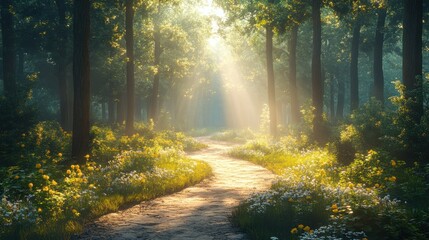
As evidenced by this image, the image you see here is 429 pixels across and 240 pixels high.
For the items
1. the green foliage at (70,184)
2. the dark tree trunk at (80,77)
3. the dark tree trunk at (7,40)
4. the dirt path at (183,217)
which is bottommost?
the dirt path at (183,217)

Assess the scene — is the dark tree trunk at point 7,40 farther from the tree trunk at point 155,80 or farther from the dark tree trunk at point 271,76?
the dark tree trunk at point 271,76

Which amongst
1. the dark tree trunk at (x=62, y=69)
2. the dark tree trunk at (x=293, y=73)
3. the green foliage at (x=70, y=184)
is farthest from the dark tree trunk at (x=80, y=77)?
the dark tree trunk at (x=293, y=73)

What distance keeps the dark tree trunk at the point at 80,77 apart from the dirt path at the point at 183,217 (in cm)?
423

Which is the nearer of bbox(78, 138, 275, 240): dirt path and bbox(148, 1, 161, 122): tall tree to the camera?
bbox(78, 138, 275, 240): dirt path

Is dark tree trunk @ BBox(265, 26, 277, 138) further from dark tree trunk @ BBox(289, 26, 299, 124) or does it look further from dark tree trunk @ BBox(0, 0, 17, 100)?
dark tree trunk @ BBox(0, 0, 17, 100)

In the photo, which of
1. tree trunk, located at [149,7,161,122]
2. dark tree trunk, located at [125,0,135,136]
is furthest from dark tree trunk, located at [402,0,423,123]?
tree trunk, located at [149,7,161,122]

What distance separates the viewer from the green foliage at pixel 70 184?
7.10 meters

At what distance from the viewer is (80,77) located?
1367 centimetres

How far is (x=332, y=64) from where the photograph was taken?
46.7 metres

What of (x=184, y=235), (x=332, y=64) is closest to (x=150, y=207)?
A: (x=184, y=235)

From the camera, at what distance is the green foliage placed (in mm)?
7098

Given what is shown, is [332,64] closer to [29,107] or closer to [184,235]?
[29,107]

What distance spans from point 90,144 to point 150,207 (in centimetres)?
542

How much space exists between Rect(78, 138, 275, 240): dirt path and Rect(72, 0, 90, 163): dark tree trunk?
423cm
